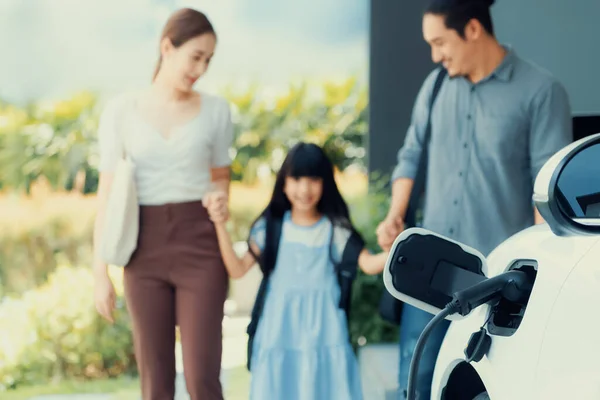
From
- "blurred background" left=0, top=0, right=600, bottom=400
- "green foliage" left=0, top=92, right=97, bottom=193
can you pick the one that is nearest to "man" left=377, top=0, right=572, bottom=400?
"blurred background" left=0, top=0, right=600, bottom=400

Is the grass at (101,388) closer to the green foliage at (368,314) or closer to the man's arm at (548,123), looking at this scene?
the green foliage at (368,314)

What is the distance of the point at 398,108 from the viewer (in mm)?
5305

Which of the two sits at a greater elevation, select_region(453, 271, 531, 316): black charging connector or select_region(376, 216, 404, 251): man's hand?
select_region(453, 271, 531, 316): black charging connector

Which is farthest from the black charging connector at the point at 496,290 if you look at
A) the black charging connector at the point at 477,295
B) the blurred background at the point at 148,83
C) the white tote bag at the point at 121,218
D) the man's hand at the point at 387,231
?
the blurred background at the point at 148,83

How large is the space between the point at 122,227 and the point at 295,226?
1.94ft

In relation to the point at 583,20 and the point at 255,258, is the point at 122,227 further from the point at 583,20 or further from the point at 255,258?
the point at 583,20

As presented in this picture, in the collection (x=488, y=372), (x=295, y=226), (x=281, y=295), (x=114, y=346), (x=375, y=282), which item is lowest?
(x=114, y=346)

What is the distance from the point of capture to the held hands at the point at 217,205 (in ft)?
10.5

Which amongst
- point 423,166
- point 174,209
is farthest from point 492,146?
point 174,209

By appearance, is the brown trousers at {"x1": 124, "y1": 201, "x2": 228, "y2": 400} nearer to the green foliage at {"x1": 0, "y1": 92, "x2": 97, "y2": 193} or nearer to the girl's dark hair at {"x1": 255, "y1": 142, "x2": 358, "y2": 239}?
the girl's dark hair at {"x1": 255, "y1": 142, "x2": 358, "y2": 239}

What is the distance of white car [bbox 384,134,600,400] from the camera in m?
1.16

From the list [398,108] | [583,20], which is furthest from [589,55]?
[398,108]

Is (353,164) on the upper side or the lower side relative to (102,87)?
lower

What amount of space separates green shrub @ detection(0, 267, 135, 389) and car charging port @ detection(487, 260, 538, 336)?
411cm
